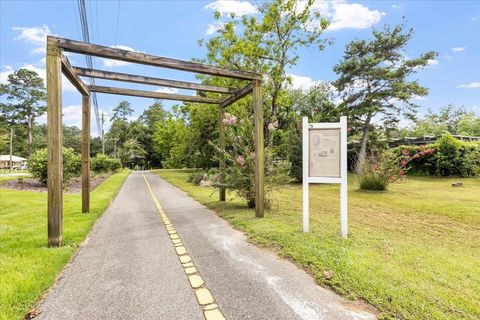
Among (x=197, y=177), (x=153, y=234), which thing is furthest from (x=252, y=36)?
(x=153, y=234)

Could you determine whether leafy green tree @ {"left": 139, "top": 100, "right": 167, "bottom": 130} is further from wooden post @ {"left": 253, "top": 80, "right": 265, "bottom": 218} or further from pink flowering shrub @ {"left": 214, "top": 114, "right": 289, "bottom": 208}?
wooden post @ {"left": 253, "top": 80, "right": 265, "bottom": 218}

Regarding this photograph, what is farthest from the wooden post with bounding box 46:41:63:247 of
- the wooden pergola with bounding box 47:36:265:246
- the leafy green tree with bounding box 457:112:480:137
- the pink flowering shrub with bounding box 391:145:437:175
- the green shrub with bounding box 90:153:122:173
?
the leafy green tree with bounding box 457:112:480:137

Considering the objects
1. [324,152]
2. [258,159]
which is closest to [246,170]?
[258,159]

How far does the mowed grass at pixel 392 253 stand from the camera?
7.80ft

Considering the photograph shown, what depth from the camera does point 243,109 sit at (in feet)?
41.0

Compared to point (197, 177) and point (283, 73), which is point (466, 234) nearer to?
point (283, 73)

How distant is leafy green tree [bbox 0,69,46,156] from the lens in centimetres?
4575

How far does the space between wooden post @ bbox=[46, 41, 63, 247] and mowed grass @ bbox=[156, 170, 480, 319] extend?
120 inches

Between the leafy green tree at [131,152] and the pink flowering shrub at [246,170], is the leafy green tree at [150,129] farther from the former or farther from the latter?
the pink flowering shrub at [246,170]

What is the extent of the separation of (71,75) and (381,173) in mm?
11629

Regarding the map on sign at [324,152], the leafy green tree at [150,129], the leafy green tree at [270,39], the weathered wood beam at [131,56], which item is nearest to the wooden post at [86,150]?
the weathered wood beam at [131,56]

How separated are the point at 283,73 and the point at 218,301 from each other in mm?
13591

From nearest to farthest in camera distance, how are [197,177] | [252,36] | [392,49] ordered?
[252,36] → [197,177] → [392,49]

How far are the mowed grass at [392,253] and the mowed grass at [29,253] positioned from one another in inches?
108
